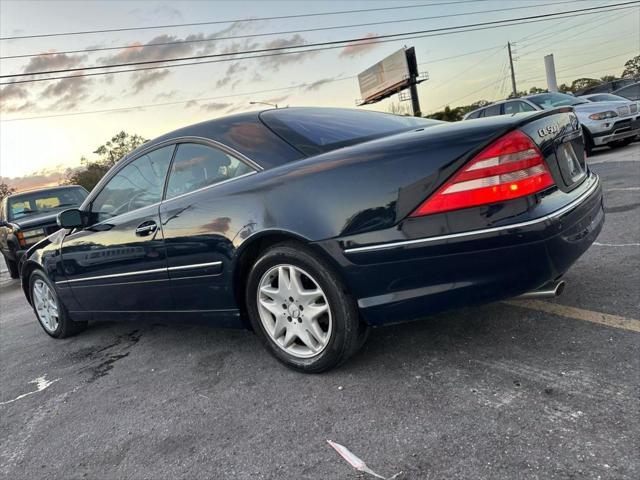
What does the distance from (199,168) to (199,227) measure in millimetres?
406

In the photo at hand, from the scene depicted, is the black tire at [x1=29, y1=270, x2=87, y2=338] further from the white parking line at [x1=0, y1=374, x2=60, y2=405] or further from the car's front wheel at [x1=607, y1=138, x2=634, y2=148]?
the car's front wheel at [x1=607, y1=138, x2=634, y2=148]

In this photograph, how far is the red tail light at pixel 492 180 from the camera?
2.12m

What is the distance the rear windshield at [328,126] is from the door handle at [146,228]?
0.96 meters

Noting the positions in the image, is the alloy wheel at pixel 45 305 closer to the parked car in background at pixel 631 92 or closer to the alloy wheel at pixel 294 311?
the alloy wheel at pixel 294 311

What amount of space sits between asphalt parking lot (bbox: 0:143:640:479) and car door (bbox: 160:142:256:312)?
481 millimetres


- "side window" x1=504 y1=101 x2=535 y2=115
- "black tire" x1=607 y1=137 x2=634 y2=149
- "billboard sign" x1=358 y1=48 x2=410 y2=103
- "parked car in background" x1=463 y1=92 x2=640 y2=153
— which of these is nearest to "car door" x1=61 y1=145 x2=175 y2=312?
"parked car in background" x1=463 y1=92 x2=640 y2=153

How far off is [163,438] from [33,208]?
7.84m

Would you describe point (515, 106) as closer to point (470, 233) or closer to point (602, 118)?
point (602, 118)

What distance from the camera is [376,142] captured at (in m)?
2.47

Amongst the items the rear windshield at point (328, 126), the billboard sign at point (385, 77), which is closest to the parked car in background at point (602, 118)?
the rear windshield at point (328, 126)

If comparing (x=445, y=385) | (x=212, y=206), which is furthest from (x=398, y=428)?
(x=212, y=206)

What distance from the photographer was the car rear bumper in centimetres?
212

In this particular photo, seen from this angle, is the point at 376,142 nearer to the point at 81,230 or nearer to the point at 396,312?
the point at 396,312

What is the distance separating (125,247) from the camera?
3348 mm
